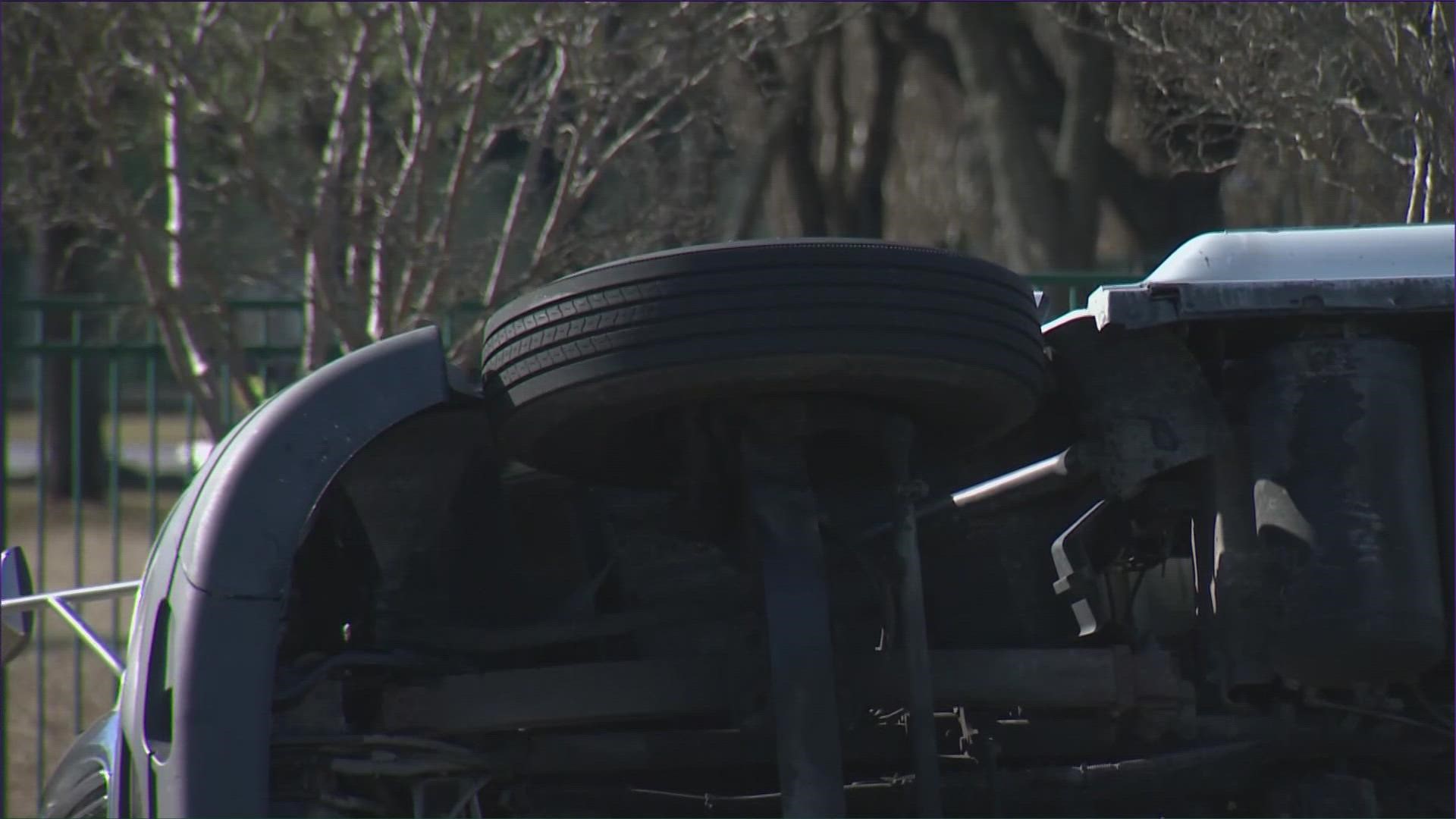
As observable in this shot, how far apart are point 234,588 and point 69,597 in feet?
6.60

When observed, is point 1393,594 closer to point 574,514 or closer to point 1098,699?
point 1098,699

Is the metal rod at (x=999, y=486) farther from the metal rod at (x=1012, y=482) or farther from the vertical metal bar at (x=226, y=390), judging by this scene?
the vertical metal bar at (x=226, y=390)

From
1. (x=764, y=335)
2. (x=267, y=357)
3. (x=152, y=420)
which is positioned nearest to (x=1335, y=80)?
(x=267, y=357)

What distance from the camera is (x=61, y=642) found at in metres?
11.0

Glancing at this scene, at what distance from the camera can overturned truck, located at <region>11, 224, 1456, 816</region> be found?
111 inches

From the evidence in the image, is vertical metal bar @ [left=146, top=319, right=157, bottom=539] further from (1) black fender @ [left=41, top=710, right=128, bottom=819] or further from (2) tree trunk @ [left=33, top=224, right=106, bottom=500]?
(1) black fender @ [left=41, top=710, right=128, bottom=819]

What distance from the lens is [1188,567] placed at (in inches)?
137

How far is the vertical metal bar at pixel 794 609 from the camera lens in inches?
112

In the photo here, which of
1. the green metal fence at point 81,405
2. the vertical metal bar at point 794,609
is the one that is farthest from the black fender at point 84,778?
the green metal fence at point 81,405

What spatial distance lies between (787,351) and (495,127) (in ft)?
17.3

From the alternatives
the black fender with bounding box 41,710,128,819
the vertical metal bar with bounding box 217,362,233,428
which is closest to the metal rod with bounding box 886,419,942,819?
the black fender with bounding box 41,710,128,819

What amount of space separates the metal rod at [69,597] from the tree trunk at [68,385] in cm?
268

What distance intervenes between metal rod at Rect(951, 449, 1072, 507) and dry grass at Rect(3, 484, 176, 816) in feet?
13.9

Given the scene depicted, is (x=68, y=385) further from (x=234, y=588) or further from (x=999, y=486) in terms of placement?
(x=999, y=486)
